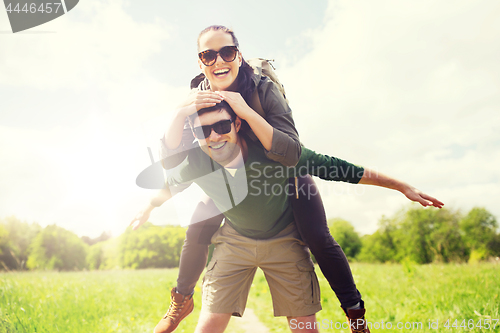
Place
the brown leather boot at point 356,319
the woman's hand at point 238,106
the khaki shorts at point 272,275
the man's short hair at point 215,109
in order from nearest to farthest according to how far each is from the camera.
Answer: the woman's hand at point 238,106 → the man's short hair at point 215,109 → the brown leather boot at point 356,319 → the khaki shorts at point 272,275

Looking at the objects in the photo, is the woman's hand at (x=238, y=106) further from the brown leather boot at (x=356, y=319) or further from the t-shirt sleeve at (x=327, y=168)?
the brown leather boot at (x=356, y=319)

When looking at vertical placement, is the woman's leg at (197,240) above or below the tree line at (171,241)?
above

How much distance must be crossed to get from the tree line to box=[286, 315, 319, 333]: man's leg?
66.7 ft

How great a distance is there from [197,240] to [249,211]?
71 cm

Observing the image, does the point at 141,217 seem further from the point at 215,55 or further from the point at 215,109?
the point at 215,55

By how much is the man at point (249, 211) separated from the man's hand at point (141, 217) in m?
0.01

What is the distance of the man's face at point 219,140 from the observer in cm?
210

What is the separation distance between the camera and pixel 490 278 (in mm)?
4984

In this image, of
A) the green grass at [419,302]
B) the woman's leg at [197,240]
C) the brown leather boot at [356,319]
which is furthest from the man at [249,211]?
the green grass at [419,302]

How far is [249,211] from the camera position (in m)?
2.35

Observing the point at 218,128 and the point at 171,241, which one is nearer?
the point at 218,128

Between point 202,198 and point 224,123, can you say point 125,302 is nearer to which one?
point 202,198

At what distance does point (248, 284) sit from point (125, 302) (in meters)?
3.91

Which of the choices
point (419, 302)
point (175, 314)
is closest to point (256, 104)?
point (175, 314)
